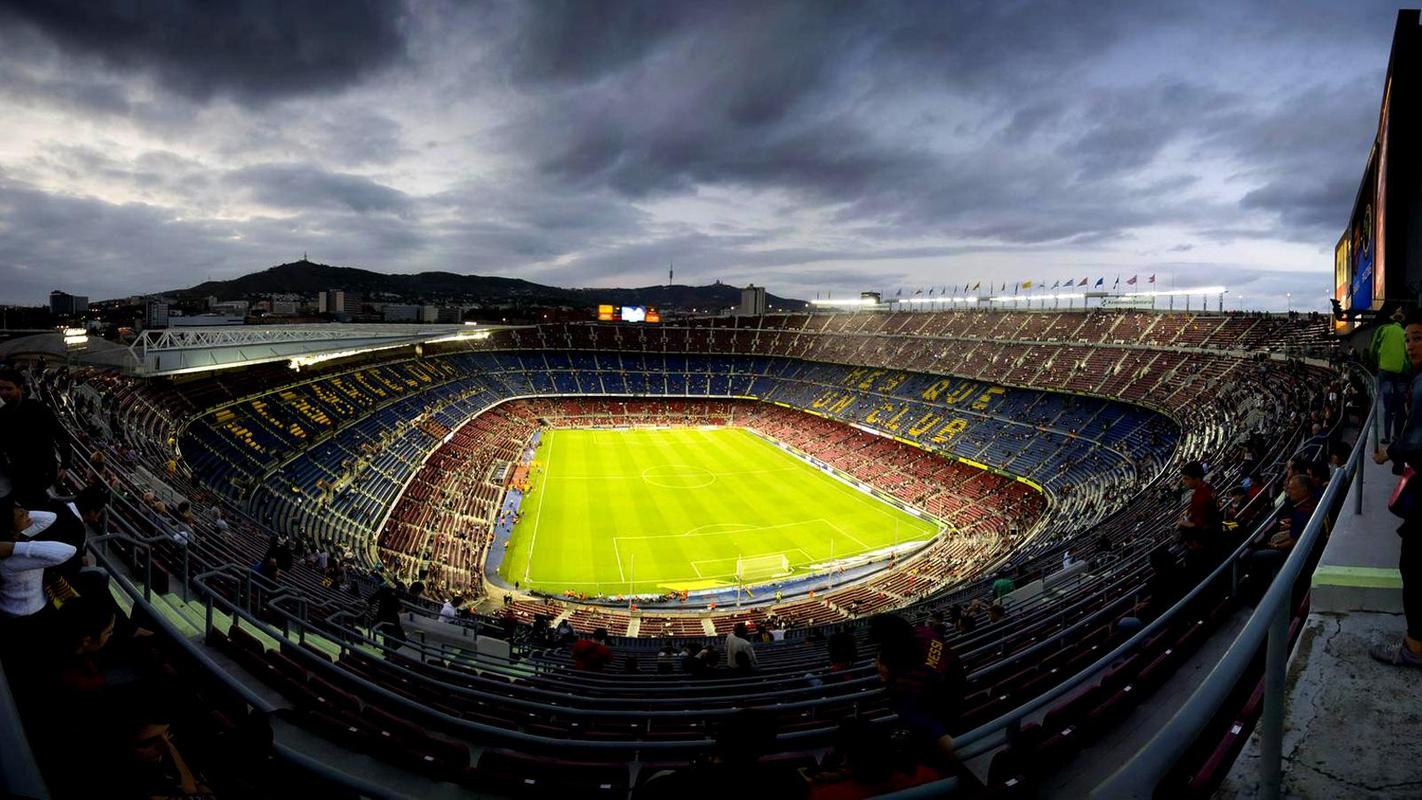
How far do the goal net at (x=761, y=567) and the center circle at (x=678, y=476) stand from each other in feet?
44.6

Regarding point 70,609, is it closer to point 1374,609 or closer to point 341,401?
point 1374,609

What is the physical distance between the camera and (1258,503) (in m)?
10.3

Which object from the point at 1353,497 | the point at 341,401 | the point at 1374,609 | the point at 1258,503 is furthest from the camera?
the point at 341,401

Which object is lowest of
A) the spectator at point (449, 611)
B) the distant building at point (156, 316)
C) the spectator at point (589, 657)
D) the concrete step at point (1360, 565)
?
the spectator at point (449, 611)

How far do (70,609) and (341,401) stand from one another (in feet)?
141

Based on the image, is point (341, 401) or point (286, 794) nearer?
point (286, 794)

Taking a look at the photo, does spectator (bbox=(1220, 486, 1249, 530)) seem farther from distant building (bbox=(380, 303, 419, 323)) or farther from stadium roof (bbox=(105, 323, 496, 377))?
distant building (bbox=(380, 303, 419, 323))

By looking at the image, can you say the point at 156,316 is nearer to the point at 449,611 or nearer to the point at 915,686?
the point at 449,611

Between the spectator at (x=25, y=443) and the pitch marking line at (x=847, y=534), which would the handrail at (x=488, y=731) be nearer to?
the spectator at (x=25, y=443)

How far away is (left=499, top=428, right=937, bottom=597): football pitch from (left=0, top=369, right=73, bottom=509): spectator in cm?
2391

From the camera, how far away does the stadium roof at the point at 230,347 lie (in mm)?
25938

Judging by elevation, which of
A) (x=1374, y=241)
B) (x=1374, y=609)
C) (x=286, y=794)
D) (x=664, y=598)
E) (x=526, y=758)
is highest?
(x=1374, y=241)

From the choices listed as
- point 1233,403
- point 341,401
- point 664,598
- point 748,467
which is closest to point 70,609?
point 664,598

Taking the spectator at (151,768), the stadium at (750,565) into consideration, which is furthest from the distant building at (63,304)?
the spectator at (151,768)
